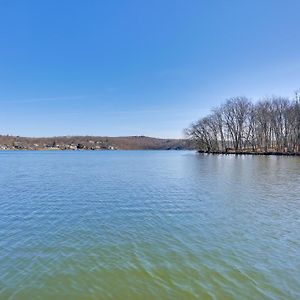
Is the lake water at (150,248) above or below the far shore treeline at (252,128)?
below

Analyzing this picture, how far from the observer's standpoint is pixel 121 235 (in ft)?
33.2

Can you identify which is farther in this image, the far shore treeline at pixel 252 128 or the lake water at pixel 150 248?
the far shore treeline at pixel 252 128

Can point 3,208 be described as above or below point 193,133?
below

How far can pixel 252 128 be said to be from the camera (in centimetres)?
8575

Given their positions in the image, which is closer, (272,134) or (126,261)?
(126,261)

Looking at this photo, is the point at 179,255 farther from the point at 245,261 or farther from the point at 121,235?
the point at 121,235

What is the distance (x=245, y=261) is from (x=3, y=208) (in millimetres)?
12068

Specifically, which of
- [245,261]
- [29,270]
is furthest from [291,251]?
[29,270]

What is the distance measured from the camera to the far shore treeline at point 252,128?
7600 cm

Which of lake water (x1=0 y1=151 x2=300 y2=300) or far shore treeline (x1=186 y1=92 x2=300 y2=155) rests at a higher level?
far shore treeline (x1=186 y1=92 x2=300 y2=155)

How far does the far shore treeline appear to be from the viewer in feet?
249

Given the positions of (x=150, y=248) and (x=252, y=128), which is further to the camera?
(x=252, y=128)

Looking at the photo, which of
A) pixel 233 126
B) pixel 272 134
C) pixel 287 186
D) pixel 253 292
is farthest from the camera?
pixel 233 126

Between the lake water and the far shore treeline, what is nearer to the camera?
the lake water
